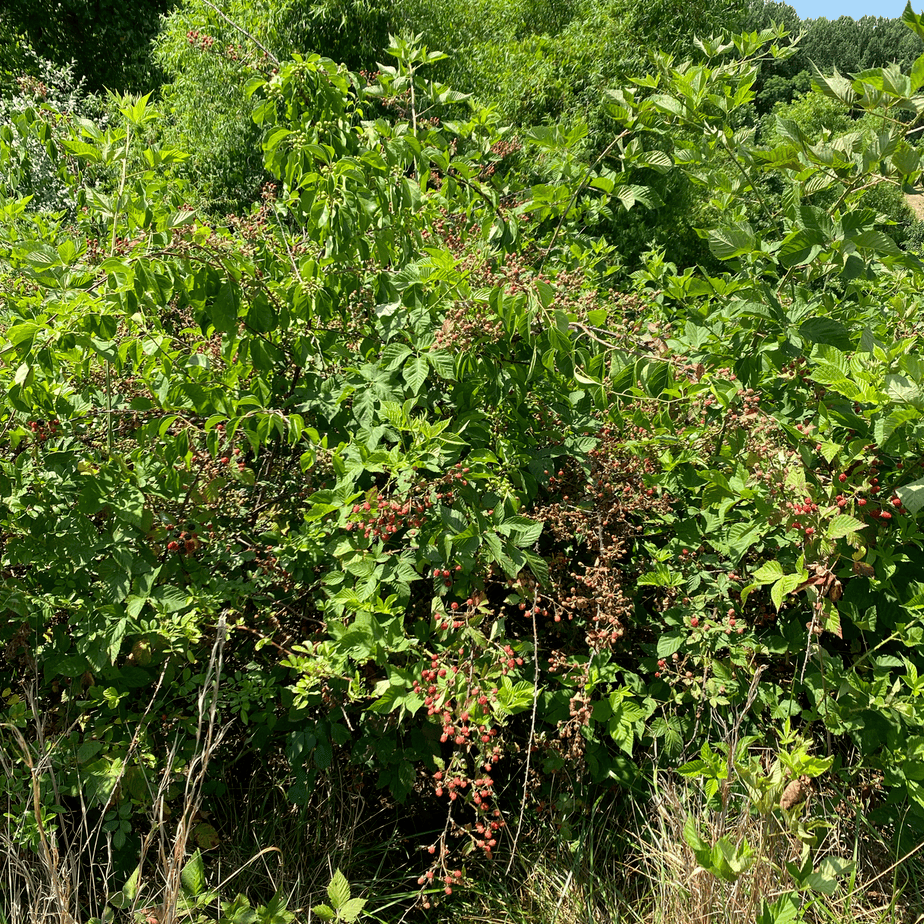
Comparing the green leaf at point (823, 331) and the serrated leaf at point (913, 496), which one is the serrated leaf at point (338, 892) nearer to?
the serrated leaf at point (913, 496)

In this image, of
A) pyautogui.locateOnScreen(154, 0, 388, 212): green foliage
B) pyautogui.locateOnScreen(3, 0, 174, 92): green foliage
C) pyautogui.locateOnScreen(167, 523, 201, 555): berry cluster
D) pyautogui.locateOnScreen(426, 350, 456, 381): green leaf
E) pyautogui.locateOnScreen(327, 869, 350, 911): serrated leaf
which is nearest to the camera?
pyautogui.locateOnScreen(327, 869, 350, 911): serrated leaf

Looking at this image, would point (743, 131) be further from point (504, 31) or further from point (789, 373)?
point (504, 31)

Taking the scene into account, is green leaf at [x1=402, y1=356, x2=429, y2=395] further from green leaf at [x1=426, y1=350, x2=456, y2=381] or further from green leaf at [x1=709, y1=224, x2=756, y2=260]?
green leaf at [x1=709, y1=224, x2=756, y2=260]

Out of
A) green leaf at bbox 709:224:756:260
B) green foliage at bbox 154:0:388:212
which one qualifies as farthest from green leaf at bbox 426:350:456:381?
green foliage at bbox 154:0:388:212

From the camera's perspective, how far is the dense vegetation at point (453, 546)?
1.82 metres

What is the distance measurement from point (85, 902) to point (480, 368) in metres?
1.70

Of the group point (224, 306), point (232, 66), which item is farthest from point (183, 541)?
point (232, 66)

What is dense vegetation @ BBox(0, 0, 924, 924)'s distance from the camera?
5.98ft

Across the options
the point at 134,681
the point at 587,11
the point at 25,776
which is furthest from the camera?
the point at 587,11

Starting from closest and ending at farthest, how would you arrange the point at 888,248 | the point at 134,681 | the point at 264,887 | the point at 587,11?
the point at 888,248 → the point at 134,681 → the point at 264,887 → the point at 587,11

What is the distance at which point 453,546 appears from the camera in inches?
72.9

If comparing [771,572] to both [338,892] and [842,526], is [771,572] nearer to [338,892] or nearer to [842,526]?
[842,526]

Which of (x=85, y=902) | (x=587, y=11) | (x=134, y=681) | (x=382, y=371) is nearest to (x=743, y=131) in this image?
(x=382, y=371)

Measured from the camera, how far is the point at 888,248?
177cm
